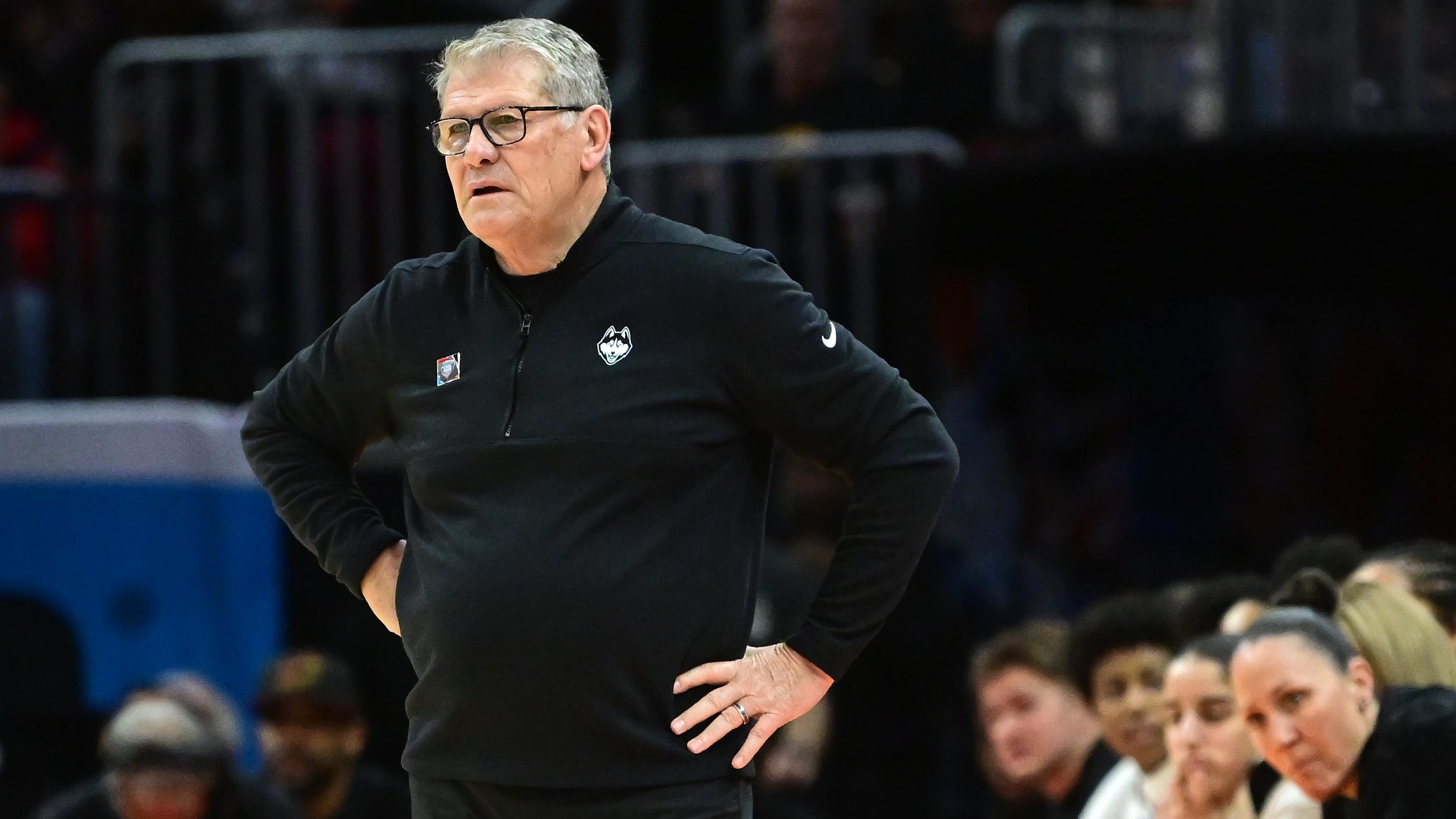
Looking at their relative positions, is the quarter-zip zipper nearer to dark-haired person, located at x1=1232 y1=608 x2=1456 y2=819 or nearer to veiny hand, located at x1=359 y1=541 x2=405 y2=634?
veiny hand, located at x1=359 y1=541 x2=405 y2=634

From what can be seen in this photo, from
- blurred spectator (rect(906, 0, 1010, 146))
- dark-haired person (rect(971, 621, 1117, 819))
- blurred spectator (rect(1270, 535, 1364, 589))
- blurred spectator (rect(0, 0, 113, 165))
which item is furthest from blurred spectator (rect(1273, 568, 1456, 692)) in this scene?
blurred spectator (rect(0, 0, 113, 165))

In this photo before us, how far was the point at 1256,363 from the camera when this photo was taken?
944cm

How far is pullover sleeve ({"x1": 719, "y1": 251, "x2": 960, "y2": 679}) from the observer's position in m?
3.15

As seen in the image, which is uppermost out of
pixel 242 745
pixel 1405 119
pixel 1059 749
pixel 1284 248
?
pixel 1405 119

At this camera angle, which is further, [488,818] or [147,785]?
[147,785]

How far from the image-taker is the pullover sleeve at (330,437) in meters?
3.39

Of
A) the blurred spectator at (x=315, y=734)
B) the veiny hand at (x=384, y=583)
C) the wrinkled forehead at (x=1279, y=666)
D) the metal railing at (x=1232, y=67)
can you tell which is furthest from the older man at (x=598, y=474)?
the metal railing at (x=1232, y=67)

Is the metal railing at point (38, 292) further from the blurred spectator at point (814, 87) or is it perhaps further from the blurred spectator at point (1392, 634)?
the blurred spectator at point (1392, 634)

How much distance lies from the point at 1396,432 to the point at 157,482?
16.2 ft

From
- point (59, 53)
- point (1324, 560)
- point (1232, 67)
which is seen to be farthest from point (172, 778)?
point (1232, 67)

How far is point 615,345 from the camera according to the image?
10.4ft

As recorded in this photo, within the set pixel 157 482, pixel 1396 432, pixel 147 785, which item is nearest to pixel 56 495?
pixel 157 482

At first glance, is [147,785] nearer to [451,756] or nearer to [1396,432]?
[451,756]

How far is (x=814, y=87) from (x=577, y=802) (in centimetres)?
574
